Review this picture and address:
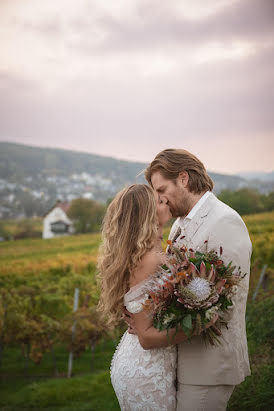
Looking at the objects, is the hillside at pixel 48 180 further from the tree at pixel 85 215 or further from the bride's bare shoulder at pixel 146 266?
the bride's bare shoulder at pixel 146 266

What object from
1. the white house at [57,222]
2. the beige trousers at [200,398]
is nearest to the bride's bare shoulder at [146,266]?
the beige trousers at [200,398]

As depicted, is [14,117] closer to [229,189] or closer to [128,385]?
[229,189]

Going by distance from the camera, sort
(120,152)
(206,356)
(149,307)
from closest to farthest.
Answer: (149,307)
(206,356)
(120,152)

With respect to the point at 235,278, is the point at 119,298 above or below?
below

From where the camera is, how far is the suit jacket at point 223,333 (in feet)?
7.02

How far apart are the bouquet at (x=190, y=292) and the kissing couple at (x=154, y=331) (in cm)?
19

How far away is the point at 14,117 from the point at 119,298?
604cm

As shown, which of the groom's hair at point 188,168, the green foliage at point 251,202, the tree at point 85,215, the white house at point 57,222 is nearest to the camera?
the groom's hair at point 188,168

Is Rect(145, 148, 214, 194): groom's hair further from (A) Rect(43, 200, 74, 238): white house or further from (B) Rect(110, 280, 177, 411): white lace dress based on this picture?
(A) Rect(43, 200, 74, 238): white house

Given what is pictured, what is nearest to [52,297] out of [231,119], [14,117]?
[14,117]

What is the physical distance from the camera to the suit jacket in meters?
2.14

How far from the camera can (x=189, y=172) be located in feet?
9.90

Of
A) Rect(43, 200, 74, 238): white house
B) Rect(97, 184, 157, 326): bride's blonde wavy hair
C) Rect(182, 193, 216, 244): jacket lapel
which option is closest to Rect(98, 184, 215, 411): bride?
Rect(97, 184, 157, 326): bride's blonde wavy hair

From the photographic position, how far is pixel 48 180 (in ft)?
27.3
